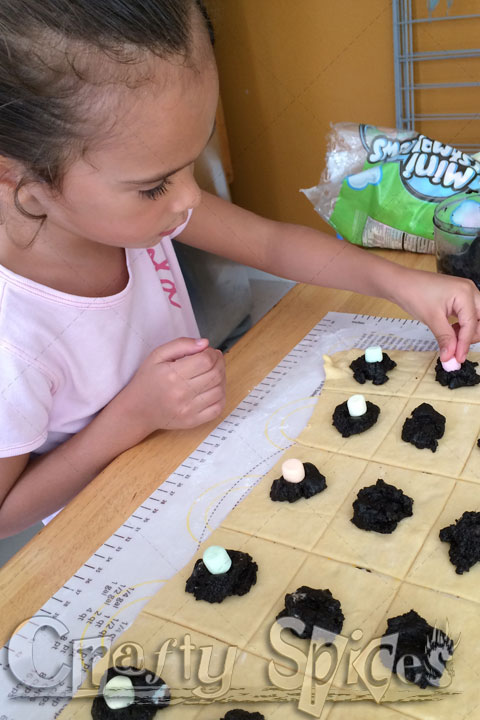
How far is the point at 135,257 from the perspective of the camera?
91 cm

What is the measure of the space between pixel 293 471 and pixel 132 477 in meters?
0.19

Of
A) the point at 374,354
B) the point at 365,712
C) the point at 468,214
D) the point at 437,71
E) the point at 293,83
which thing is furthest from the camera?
the point at 293,83

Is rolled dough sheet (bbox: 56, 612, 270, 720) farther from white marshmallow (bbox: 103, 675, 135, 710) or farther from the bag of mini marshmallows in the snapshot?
the bag of mini marshmallows

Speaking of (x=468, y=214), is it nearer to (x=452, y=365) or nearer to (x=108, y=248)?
(x=452, y=365)

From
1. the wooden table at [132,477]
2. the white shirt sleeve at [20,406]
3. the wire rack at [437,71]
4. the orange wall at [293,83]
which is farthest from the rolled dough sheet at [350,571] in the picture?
the orange wall at [293,83]

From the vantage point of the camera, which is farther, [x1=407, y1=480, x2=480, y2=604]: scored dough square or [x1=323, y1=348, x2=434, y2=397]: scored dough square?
[x1=323, y1=348, x2=434, y2=397]: scored dough square

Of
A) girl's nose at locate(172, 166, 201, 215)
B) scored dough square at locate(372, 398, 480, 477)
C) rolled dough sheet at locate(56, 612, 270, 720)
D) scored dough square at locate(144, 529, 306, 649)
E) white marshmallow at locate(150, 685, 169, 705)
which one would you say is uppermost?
girl's nose at locate(172, 166, 201, 215)

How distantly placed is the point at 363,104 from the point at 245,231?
622mm

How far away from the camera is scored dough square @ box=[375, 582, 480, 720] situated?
1.40ft

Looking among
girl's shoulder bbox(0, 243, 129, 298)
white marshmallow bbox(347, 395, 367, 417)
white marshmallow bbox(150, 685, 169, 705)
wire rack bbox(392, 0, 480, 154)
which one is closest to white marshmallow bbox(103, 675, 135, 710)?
white marshmallow bbox(150, 685, 169, 705)

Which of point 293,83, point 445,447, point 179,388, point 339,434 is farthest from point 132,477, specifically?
point 293,83

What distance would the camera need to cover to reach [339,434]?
689 mm

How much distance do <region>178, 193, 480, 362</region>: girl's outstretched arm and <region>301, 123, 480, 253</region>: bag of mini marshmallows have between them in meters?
0.12

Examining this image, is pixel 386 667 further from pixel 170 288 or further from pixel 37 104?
pixel 170 288
